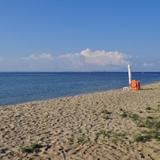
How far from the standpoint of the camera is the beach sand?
9418mm

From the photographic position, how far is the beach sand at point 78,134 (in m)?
9.42

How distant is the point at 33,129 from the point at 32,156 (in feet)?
10.3

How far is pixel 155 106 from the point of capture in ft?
60.2

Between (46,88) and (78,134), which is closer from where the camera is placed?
(78,134)

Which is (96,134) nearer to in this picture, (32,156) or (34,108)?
(32,156)

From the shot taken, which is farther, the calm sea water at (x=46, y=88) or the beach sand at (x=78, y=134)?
the calm sea water at (x=46, y=88)

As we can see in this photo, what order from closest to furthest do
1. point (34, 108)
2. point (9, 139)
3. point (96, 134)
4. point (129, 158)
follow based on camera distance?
point (129, 158) → point (9, 139) → point (96, 134) → point (34, 108)

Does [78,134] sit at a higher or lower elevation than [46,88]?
higher

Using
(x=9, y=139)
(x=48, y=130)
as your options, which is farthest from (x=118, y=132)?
(x=9, y=139)

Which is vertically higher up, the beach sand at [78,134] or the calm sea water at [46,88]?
the beach sand at [78,134]

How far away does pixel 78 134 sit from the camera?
1159 cm

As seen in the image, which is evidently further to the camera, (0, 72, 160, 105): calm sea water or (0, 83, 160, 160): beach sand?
(0, 72, 160, 105): calm sea water

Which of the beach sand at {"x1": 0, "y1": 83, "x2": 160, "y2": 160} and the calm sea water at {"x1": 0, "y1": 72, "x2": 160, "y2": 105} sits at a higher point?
the beach sand at {"x1": 0, "y1": 83, "x2": 160, "y2": 160}

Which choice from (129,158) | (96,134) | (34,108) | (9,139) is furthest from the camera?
(34,108)
